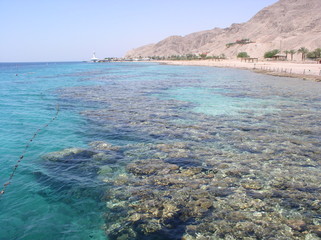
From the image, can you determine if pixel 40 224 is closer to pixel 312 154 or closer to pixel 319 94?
pixel 312 154

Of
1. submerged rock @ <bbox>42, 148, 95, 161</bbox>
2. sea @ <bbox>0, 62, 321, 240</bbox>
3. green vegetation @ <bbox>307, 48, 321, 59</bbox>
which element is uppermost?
green vegetation @ <bbox>307, 48, 321, 59</bbox>

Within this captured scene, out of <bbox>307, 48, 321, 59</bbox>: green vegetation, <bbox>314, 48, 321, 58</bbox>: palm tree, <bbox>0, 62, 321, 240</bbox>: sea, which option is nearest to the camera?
<bbox>0, 62, 321, 240</bbox>: sea

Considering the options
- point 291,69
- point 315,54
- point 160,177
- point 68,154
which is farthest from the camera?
point 315,54

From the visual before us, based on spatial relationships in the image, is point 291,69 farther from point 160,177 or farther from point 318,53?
point 160,177

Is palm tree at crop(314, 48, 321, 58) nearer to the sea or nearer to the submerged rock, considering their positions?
the sea

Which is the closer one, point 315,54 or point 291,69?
point 291,69

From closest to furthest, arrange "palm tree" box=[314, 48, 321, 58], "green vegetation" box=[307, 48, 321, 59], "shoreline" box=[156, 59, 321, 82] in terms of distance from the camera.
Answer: "shoreline" box=[156, 59, 321, 82] < "palm tree" box=[314, 48, 321, 58] < "green vegetation" box=[307, 48, 321, 59]

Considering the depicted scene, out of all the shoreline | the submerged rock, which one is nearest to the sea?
the submerged rock

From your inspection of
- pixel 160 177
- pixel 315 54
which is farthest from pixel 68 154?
pixel 315 54

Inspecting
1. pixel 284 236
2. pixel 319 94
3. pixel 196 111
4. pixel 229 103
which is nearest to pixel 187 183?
pixel 284 236

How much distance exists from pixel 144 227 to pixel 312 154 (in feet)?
32.2

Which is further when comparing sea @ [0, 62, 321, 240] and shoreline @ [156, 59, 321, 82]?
shoreline @ [156, 59, 321, 82]

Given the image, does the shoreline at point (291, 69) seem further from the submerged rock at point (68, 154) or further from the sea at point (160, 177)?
the submerged rock at point (68, 154)

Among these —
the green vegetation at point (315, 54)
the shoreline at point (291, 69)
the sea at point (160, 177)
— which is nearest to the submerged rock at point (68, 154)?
the sea at point (160, 177)
